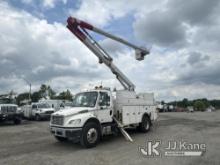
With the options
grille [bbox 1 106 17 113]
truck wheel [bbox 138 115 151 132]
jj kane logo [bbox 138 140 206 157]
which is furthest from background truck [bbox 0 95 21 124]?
jj kane logo [bbox 138 140 206 157]

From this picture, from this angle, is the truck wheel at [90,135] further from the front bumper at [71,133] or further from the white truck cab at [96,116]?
the front bumper at [71,133]

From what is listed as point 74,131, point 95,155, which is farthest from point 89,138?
point 95,155

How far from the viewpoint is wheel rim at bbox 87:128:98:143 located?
9.86 metres

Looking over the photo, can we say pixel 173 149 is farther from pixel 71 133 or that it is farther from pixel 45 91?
pixel 45 91

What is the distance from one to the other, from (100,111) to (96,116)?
1.26ft

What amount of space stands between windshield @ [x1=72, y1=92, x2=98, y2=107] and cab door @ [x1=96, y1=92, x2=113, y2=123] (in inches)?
11.1

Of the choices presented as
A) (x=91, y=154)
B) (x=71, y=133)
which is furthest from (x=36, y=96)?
(x=91, y=154)

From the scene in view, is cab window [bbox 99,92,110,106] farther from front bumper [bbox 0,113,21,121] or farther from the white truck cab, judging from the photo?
front bumper [bbox 0,113,21,121]

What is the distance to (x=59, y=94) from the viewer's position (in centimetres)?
7325

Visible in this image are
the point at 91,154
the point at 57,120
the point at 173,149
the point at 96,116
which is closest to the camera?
the point at 91,154

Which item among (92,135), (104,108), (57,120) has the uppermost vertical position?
(104,108)

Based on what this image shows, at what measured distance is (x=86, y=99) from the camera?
36.5ft

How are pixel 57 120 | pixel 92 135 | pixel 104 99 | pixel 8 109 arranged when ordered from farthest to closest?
pixel 8 109
pixel 104 99
pixel 57 120
pixel 92 135

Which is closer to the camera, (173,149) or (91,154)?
(91,154)
